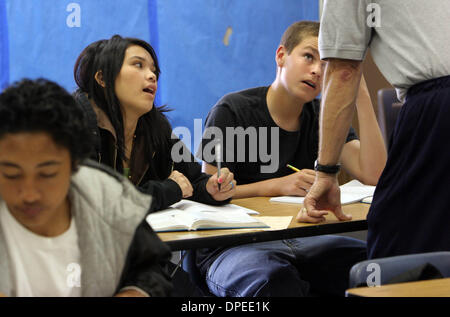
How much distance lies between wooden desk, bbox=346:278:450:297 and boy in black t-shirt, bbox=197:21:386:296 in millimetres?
1124

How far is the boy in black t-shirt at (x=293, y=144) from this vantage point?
225 centimetres

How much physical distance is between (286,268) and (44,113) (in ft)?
4.33

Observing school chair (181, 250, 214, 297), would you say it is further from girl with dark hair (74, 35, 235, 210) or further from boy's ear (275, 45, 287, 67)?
boy's ear (275, 45, 287, 67)

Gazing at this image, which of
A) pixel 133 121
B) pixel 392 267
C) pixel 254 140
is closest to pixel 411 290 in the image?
pixel 392 267

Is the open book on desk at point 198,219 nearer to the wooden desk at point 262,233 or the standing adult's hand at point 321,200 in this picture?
the wooden desk at point 262,233

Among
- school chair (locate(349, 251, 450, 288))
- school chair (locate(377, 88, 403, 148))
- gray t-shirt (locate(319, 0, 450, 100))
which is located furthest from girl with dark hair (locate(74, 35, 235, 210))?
school chair (locate(377, 88, 403, 148))

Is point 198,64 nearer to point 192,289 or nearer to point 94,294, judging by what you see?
point 192,289

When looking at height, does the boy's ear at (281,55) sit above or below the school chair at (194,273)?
above

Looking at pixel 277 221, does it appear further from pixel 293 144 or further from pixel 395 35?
pixel 293 144

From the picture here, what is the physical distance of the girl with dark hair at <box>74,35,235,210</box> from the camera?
212cm

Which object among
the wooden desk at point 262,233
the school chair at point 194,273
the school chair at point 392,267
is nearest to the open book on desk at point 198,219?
the wooden desk at point 262,233

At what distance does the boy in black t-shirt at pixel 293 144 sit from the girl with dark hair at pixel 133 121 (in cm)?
27

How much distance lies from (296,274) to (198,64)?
7.14 feet
